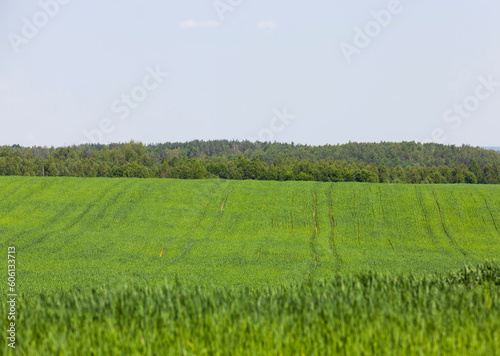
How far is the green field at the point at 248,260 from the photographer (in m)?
9.37

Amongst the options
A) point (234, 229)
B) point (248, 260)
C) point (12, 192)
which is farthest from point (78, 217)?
point (248, 260)

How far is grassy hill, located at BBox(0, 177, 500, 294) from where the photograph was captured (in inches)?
1427

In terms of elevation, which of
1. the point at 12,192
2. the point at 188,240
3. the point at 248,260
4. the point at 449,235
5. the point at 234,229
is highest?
the point at 12,192

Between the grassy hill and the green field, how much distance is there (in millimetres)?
224

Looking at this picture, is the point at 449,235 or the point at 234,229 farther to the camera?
the point at 234,229

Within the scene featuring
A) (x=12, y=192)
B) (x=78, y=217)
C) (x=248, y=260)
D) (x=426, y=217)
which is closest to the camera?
(x=248, y=260)

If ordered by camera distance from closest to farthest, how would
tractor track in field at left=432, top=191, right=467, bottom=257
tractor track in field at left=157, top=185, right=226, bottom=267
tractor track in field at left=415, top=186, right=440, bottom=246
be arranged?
tractor track in field at left=157, top=185, right=226, bottom=267, tractor track in field at left=432, top=191, right=467, bottom=257, tractor track in field at left=415, top=186, right=440, bottom=246

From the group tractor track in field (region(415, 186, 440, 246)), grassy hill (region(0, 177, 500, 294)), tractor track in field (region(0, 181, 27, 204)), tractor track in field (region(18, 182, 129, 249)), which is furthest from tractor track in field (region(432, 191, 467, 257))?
tractor track in field (region(0, 181, 27, 204))

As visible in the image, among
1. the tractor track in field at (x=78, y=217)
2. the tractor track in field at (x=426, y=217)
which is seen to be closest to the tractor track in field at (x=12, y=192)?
the tractor track in field at (x=78, y=217)

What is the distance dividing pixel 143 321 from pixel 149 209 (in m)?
46.2

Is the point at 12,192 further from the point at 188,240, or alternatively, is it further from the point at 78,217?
the point at 188,240

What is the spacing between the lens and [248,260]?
39.2 m

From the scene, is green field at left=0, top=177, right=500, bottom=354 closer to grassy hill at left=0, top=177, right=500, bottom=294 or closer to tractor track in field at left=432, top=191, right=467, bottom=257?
tractor track in field at left=432, top=191, right=467, bottom=257

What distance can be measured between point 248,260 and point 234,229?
1141cm
